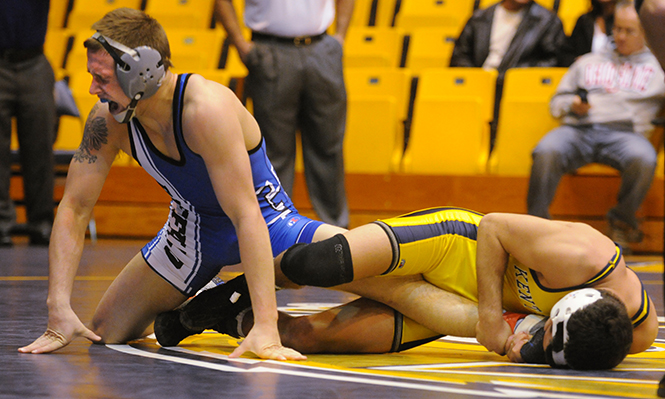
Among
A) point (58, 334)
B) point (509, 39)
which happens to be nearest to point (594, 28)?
point (509, 39)

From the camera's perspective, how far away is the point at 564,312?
215 cm

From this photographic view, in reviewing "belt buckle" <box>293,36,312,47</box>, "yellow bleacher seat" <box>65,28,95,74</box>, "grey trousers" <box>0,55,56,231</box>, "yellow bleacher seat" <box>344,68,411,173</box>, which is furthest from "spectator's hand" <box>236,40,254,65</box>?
"yellow bleacher seat" <box>65,28,95,74</box>

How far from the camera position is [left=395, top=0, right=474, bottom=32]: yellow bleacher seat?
725 centimetres

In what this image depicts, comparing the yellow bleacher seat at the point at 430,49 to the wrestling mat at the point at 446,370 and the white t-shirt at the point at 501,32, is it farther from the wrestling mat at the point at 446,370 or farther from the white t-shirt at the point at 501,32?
the wrestling mat at the point at 446,370

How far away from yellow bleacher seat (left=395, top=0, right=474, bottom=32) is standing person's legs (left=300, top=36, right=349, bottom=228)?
2716 mm

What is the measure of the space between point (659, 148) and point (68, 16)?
5.75 meters

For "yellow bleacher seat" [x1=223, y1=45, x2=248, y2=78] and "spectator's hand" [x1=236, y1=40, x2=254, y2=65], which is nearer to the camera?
"spectator's hand" [x1=236, y1=40, x2=254, y2=65]

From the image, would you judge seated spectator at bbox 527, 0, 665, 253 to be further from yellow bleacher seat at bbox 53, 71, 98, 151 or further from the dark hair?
yellow bleacher seat at bbox 53, 71, 98, 151

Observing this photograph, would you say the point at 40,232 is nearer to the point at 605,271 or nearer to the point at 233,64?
the point at 233,64

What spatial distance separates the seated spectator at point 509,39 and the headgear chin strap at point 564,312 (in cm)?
384

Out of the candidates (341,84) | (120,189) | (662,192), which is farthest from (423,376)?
(120,189)

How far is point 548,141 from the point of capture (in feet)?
17.2

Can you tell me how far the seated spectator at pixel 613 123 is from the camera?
16.9 feet

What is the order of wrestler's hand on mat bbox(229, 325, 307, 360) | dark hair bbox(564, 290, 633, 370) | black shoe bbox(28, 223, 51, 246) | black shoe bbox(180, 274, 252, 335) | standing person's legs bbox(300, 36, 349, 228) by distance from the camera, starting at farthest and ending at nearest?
black shoe bbox(28, 223, 51, 246) → standing person's legs bbox(300, 36, 349, 228) → black shoe bbox(180, 274, 252, 335) → wrestler's hand on mat bbox(229, 325, 307, 360) → dark hair bbox(564, 290, 633, 370)
